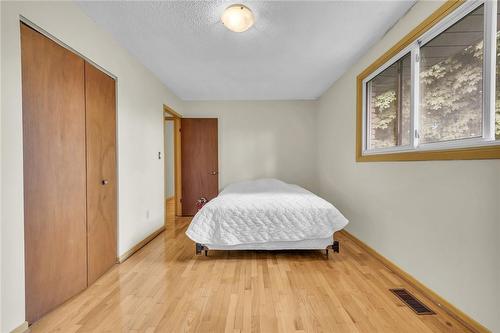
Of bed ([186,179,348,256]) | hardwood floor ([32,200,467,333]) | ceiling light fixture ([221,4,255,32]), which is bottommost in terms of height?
hardwood floor ([32,200,467,333])

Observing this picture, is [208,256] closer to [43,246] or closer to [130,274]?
[130,274]

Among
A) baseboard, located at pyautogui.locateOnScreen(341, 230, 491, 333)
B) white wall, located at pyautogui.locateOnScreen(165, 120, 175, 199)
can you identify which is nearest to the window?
baseboard, located at pyautogui.locateOnScreen(341, 230, 491, 333)

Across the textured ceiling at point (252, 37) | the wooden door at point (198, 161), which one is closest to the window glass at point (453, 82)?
the textured ceiling at point (252, 37)

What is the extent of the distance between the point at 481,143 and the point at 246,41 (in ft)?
6.78

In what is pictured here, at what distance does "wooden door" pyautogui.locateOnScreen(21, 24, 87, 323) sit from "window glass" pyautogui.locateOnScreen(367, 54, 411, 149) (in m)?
2.81

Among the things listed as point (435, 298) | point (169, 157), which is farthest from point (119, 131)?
point (169, 157)

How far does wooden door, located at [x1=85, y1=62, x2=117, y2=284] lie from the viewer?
2092 millimetres

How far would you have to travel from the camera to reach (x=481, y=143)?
4.75 feet

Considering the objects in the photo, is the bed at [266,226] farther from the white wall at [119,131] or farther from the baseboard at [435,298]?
the white wall at [119,131]

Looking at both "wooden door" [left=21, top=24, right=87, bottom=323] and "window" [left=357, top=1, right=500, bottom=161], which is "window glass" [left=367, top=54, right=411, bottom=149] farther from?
"wooden door" [left=21, top=24, right=87, bottom=323]

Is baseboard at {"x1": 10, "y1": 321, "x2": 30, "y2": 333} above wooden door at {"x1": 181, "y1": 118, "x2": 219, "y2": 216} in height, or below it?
below

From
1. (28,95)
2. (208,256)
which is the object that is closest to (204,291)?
(208,256)

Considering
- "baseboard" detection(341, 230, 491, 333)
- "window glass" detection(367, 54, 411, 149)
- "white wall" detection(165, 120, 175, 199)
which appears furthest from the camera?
"white wall" detection(165, 120, 175, 199)

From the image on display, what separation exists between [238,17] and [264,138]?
298 centimetres
